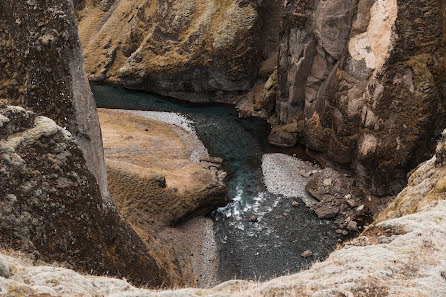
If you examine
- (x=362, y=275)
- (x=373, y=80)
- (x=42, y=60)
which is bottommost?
(x=362, y=275)

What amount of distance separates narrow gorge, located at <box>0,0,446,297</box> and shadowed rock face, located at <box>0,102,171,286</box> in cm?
7

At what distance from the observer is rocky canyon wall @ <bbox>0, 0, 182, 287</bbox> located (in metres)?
15.3

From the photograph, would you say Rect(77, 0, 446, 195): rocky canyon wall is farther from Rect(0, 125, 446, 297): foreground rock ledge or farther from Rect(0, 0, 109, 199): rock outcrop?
Rect(0, 0, 109, 199): rock outcrop

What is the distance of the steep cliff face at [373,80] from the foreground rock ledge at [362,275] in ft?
84.9

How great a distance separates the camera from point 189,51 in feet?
249

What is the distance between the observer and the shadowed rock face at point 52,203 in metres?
14.7

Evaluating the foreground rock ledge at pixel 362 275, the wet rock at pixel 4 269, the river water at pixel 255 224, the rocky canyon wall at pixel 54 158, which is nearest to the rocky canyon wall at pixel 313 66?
the river water at pixel 255 224

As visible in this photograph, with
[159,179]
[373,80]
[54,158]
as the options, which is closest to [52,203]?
[54,158]

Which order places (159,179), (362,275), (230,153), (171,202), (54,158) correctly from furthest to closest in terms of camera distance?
(230,153) < (159,179) < (171,202) < (54,158) < (362,275)

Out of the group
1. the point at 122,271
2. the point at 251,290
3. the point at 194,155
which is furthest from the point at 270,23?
the point at 251,290

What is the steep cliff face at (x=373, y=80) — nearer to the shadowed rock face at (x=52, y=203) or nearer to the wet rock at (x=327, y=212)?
the wet rock at (x=327, y=212)

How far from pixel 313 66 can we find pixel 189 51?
31589 millimetres

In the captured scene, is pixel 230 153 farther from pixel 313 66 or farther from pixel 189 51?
pixel 189 51

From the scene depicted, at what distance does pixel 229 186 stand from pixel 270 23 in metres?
43.7
